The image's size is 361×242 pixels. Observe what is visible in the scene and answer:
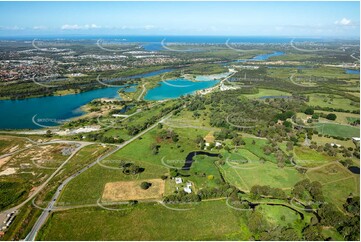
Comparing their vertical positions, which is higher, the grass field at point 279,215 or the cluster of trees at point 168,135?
the cluster of trees at point 168,135

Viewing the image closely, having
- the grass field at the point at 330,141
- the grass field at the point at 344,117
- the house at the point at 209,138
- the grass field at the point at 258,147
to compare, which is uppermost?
the grass field at the point at 344,117

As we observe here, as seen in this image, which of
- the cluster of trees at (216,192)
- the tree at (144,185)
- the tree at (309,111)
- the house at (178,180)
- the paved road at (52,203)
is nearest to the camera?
the paved road at (52,203)

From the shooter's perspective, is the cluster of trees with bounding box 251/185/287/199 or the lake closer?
the cluster of trees with bounding box 251/185/287/199

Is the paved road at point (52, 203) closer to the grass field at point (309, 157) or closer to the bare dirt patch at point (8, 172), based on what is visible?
the bare dirt patch at point (8, 172)

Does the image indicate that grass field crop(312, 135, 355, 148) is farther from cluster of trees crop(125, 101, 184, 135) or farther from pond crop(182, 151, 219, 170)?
cluster of trees crop(125, 101, 184, 135)

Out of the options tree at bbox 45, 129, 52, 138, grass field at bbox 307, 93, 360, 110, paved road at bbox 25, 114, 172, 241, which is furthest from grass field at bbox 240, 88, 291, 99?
tree at bbox 45, 129, 52, 138

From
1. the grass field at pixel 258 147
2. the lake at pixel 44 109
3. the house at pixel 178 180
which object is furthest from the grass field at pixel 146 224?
the lake at pixel 44 109

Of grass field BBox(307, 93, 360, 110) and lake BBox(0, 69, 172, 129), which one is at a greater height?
grass field BBox(307, 93, 360, 110)
